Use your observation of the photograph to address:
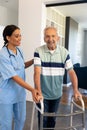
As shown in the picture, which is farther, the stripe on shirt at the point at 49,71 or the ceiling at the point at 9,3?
the ceiling at the point at 9,3

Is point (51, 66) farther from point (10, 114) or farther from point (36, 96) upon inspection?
point (10, 114)

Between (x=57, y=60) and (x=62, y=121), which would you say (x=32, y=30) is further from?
(x=57, y=60)

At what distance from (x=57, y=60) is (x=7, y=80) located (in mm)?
489

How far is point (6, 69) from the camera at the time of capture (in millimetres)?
1706

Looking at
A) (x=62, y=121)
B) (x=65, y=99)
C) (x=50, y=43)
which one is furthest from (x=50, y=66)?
(x=65, y=99)

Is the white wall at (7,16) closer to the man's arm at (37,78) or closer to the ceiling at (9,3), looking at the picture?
the ceiling at (9,3)

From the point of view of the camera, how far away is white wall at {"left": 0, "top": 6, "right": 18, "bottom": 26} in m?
6.15

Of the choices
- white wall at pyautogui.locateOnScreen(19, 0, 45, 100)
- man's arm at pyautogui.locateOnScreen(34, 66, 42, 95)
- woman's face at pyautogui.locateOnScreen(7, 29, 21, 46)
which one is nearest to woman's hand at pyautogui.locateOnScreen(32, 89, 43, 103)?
man's arm at pyautogui.locateOnScreen(34, 66, 42, 95)

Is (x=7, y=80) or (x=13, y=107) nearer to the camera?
(x=7, y=80)

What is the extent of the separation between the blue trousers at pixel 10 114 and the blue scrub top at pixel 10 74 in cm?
5

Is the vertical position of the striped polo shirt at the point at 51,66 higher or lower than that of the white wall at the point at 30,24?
lower

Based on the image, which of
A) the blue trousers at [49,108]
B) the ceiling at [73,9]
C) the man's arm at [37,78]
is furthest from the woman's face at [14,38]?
the ceiling at [73,9]

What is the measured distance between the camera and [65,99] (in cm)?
459

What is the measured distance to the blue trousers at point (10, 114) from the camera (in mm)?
1790
